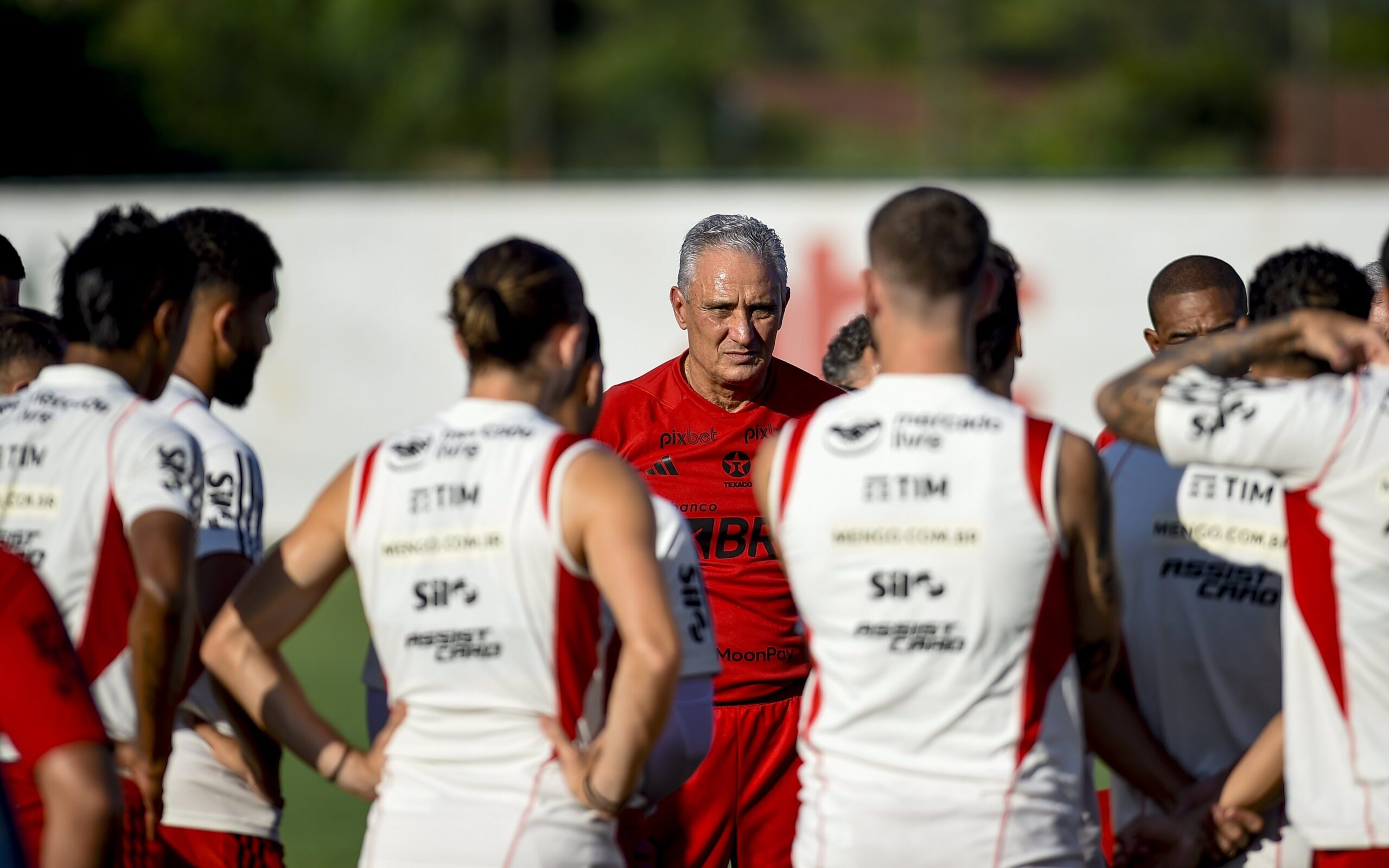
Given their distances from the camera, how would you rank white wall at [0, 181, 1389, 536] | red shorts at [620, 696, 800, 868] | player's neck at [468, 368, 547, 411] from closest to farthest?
1. player's neck at [468, 368, 547, 411]
2. red shorts at [620, 696, 800, 868]
3. white wall at [0, 181, 1389, 536]

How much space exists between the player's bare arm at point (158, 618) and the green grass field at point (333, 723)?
3.24 meters

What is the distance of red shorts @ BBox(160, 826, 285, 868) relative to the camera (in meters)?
3.84

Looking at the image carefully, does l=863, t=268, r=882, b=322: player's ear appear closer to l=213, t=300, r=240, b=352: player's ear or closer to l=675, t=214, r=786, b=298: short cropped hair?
l=213, t=300, r=240, b=352: player's ear

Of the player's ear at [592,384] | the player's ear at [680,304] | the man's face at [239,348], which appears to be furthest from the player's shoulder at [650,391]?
the player's ear at [592,384]

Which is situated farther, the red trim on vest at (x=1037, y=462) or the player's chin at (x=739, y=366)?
the player's chin at (x=739, y=366)

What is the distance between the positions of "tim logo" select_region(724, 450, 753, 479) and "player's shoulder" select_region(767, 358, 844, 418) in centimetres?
20

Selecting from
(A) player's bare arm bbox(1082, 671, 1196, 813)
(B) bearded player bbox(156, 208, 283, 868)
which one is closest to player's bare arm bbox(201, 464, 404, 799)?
(B) bearded player bbox(156, 208, 283, 868)

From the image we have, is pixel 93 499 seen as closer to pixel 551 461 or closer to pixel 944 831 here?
pixel 551 461

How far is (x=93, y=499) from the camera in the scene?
333 cm

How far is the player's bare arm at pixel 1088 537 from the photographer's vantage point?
303 cm

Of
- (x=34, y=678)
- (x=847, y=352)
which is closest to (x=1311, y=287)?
(x=847, y=352)

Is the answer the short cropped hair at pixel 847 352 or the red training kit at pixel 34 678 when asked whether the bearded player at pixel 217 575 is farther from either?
the short cropped hair at pixel 847 352

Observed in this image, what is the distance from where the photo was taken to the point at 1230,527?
3.54m

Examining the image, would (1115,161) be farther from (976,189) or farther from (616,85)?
(976,189)
